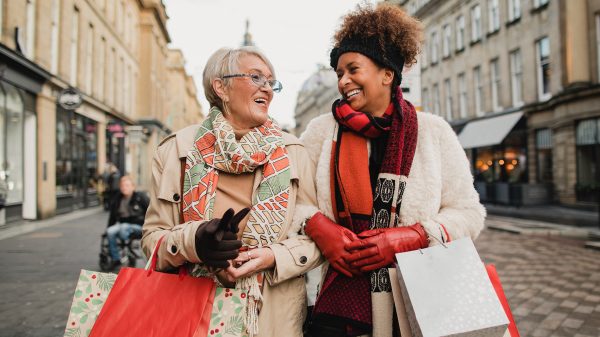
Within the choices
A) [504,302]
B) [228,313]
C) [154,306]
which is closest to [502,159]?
[504,302]

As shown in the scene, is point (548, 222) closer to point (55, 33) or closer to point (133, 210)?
point (133, 210)

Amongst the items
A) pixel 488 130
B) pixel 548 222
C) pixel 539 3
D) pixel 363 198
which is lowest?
pixel 548 222

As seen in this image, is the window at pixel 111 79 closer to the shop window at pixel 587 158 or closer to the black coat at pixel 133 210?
the black coat at pixel 133 210

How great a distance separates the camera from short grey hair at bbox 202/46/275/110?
1.96 meters

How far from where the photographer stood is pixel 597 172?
1609cm

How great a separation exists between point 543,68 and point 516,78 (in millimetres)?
1911

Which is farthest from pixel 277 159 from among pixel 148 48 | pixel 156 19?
pixel 156 19

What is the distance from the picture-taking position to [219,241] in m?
1.42

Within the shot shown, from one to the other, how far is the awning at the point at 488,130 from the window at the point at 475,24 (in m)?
4.97

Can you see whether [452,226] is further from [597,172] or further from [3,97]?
[597,172]

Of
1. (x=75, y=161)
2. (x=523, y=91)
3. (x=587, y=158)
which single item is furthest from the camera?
(x=523, y=91)

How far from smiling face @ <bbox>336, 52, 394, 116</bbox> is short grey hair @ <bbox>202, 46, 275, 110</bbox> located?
36cm

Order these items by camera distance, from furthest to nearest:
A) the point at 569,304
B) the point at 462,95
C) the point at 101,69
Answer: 1. the point at 462,95
2. the point at 101,69
3. the point at 569,304

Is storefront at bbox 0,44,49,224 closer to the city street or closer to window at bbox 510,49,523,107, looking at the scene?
the city street
